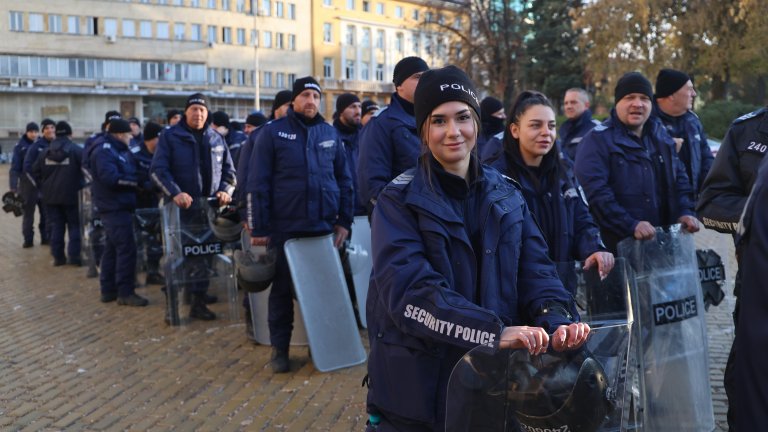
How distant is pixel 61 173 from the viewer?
1211cm

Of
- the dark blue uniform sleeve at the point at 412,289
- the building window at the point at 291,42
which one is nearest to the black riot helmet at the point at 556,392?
the dark blue uniform sleeve at the point at 412,289

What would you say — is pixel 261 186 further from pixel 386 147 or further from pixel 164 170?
pixel 164 170

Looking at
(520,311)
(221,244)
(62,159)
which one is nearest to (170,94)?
(62,159)

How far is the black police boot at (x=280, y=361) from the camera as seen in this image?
6.36 metres

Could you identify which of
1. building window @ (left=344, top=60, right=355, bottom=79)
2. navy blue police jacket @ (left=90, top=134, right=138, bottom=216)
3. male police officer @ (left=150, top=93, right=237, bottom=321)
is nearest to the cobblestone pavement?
male police officer @ (left=150, top=93, right=237, bottom=321)

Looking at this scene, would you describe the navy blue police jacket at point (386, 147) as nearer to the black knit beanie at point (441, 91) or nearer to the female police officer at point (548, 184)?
the female police officer at point (548, 184)

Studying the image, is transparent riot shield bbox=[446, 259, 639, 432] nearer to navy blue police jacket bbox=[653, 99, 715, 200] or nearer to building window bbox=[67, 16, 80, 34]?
navy blue police jacket bbox=[653, 99, 715, 200]

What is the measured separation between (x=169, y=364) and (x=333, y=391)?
5.50ft

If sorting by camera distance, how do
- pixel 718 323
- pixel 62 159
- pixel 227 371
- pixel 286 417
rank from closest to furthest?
pixel 286 417
pixel 227 371
pixel 718 323
pixel 62 159

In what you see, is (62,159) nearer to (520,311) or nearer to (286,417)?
(286,417)

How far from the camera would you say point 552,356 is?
2303 mm

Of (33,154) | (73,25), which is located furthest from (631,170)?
(73,25)

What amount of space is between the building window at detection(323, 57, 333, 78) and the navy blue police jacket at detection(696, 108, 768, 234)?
8135 cm

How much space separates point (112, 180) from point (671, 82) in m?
6.19
